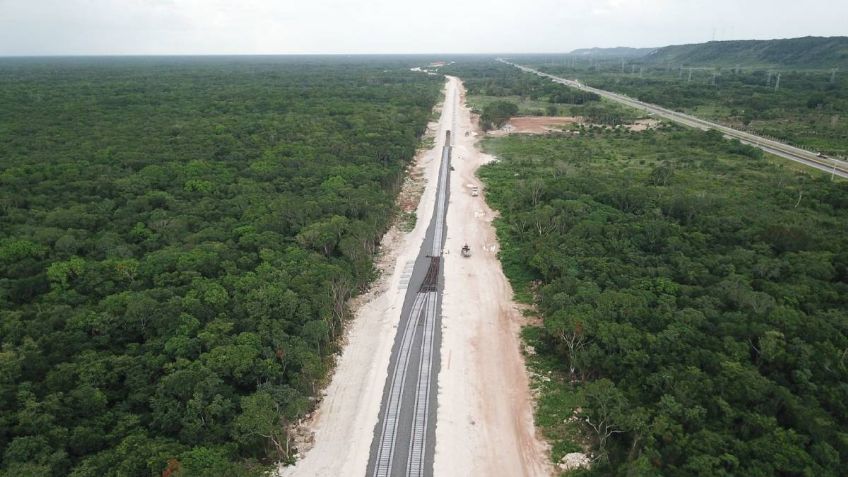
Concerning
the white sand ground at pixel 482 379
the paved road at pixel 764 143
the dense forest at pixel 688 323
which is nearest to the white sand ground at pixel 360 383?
the white sand ground at pixel 482 379

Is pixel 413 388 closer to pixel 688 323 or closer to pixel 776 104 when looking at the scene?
pixel 688 323

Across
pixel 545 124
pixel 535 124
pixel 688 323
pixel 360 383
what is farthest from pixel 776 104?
pixel 360 383

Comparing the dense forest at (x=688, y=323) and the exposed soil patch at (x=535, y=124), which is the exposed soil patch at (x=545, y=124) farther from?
the dense forest at (x=688, y=323)

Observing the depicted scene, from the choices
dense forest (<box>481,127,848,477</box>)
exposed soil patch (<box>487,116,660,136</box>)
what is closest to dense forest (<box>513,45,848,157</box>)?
exposed soil patch (<box>487,116,660,136</box>)

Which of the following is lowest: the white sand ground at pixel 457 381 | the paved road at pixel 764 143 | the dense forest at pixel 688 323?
the white sand ground at pixel 457 381

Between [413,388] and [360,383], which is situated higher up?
[413,388]

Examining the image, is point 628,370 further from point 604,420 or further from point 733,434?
point 733,434

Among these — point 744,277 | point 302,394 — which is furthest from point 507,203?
point 302,394
